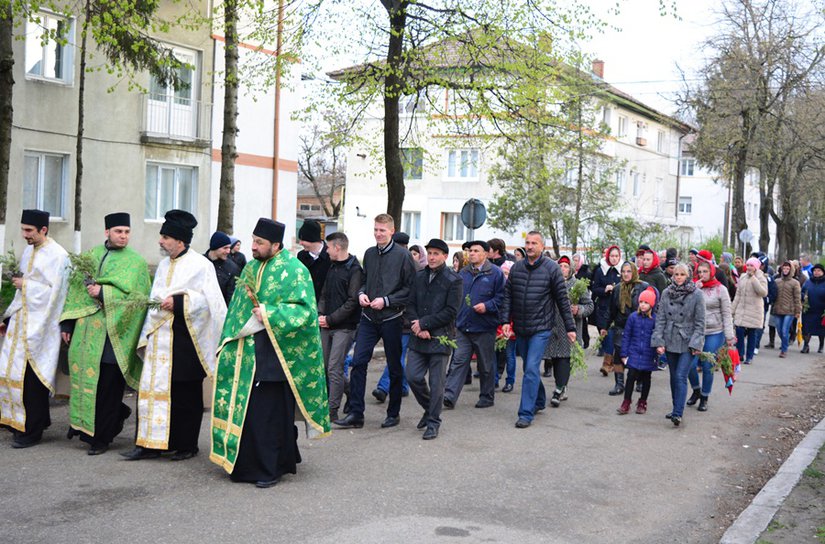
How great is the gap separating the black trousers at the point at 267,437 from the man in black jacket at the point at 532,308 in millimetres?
3398

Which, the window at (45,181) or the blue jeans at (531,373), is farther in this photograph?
the window at (45,181)

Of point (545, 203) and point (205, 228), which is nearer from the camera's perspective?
point (205, 228)

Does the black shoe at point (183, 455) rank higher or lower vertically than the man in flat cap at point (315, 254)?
lower

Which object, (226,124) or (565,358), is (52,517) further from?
(226,124)

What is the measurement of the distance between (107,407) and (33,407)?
0.71 m

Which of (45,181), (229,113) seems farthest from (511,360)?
(45,181)

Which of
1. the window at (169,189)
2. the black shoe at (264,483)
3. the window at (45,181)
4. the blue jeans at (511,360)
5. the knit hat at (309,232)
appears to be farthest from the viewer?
the window at (169,189)

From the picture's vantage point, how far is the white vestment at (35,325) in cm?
826

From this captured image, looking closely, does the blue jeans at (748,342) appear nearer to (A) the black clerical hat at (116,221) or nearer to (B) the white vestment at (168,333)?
(B) the white vestment at (168,333)

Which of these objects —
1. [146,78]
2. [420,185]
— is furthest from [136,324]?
[420,185]

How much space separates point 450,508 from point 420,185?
42628 mm

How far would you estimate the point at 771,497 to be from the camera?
24.0 ft

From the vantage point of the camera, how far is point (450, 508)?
22.0 ft

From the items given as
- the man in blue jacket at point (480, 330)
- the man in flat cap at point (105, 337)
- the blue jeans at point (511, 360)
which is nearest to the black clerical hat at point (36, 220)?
the man in flat cap at point (105, 337)
